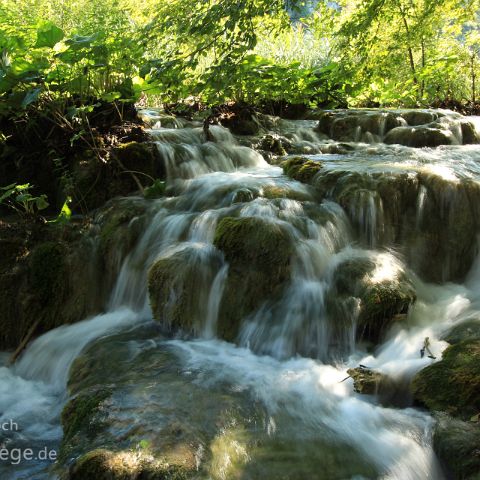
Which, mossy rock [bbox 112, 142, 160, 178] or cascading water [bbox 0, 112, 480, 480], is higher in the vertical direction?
mossy rock [bbox 112, 142, 160, 178]

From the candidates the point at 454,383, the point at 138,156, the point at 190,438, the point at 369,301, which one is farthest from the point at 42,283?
the point at 454,383

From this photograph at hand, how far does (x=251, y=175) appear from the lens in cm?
623

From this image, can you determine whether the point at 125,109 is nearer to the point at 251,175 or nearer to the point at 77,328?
the point at 251,175

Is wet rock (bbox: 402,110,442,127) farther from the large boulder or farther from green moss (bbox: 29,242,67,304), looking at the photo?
green moss (bbox: 29,242,67,304)

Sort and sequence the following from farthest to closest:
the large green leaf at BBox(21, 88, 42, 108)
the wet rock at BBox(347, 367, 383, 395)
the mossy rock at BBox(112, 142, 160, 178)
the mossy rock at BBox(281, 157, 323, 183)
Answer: the mossy rock at BBox(112, 142, 160, 178), the mossy rock at BBox(281, 157, 323, 183), the large green leaf at BBox(21, 88, 42, 108), the wet rock at BBox(347, 367, 383, 395)

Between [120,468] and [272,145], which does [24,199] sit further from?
[272,145]

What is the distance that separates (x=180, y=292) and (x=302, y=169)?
2528mm

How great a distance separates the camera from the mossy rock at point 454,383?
2.63 meters

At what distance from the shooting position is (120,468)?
7.27ft

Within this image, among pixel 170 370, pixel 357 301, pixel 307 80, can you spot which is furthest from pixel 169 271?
pixel 307 80

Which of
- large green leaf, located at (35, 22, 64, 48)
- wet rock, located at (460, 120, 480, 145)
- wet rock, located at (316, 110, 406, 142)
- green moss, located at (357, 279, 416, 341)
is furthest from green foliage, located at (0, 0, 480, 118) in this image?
green moss, located at (357, 279, 416, 341)

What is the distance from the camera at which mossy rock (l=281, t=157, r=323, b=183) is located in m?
5.64

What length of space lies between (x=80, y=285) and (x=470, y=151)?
5.96 metres

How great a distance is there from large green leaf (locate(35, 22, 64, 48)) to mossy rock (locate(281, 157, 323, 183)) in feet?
10.3
